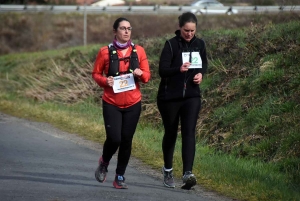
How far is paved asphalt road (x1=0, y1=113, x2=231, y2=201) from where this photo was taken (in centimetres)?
886

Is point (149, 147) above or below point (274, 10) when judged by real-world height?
below

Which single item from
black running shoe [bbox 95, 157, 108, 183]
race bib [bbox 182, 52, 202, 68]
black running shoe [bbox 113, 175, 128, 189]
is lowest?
black running shoe [bbox 113, 175, 128, 189]

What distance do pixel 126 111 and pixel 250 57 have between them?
6.56m

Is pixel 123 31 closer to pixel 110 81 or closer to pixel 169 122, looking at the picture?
pixel 110 81

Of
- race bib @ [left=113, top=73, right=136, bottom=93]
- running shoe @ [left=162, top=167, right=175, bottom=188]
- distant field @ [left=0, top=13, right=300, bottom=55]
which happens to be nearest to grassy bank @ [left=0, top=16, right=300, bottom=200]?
running shoe @ [left=162, top=167, right=175, bottom=188]

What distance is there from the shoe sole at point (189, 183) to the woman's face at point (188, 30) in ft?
4.96

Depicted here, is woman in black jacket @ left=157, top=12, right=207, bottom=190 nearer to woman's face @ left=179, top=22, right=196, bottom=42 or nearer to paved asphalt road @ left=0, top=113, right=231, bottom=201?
woman's face @ left=179, top=22, right=196, bottom=42

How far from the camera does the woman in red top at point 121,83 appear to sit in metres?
9.16

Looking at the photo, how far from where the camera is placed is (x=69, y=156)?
12055 millimetres

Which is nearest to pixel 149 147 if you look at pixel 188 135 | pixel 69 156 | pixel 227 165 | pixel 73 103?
pixel 69 156

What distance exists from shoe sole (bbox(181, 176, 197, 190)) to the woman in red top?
2.28 feet

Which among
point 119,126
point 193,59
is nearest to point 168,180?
point 119,126

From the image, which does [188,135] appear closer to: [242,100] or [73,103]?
[242,100]

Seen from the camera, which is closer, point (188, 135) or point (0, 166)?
point (188, 135)
